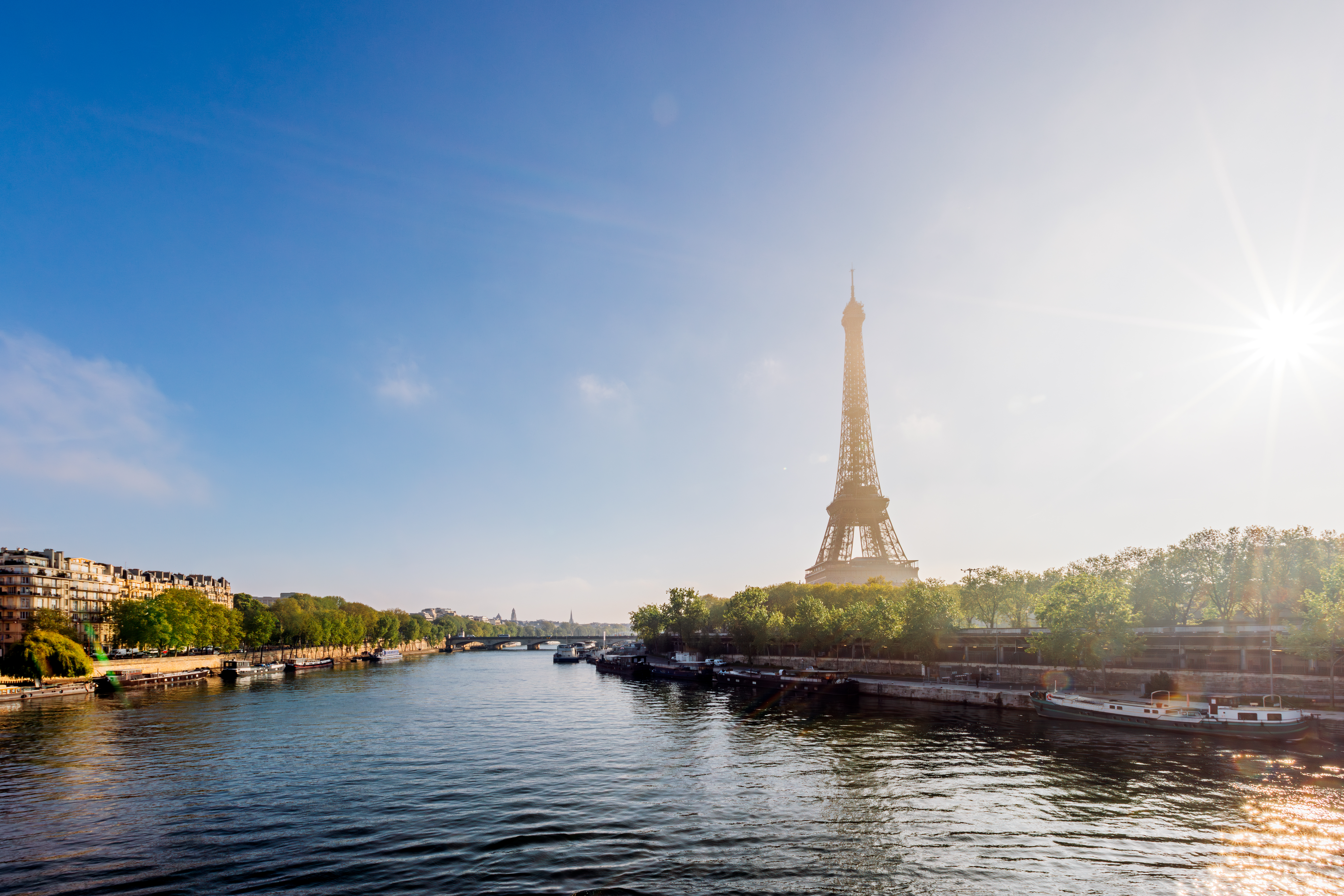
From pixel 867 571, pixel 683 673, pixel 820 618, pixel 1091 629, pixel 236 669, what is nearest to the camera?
pixel 1091 629

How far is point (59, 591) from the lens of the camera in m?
141

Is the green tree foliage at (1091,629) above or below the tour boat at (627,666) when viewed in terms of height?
above

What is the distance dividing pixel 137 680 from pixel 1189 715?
12775 cm

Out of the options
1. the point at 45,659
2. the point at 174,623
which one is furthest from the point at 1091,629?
the point at 174,623

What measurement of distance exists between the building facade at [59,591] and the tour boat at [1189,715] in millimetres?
140998

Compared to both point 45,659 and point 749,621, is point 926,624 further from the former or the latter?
point 45,659

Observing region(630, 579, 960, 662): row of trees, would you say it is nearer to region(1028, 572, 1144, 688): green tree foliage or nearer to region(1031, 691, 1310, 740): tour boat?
region(1028, 572, 1144, 688): green tree foliage

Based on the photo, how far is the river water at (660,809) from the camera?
84.8 ft

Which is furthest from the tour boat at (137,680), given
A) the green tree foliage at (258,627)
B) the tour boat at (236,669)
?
the green tree foliage at (258,627)

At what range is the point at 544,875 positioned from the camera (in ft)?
84.4

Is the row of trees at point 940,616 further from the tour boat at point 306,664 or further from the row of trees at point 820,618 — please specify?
the tour boat at point 306,664

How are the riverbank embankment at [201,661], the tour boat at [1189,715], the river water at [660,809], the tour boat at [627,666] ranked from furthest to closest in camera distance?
the tour boat at [627,666] < the riverbank embankment at [201,661] < the tour boat at [1189,715] < the river water at [660,809]

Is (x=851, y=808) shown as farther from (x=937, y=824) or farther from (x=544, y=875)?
(x=544, y=875)

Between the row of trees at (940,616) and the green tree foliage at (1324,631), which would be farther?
the row of trees at (940,616)
